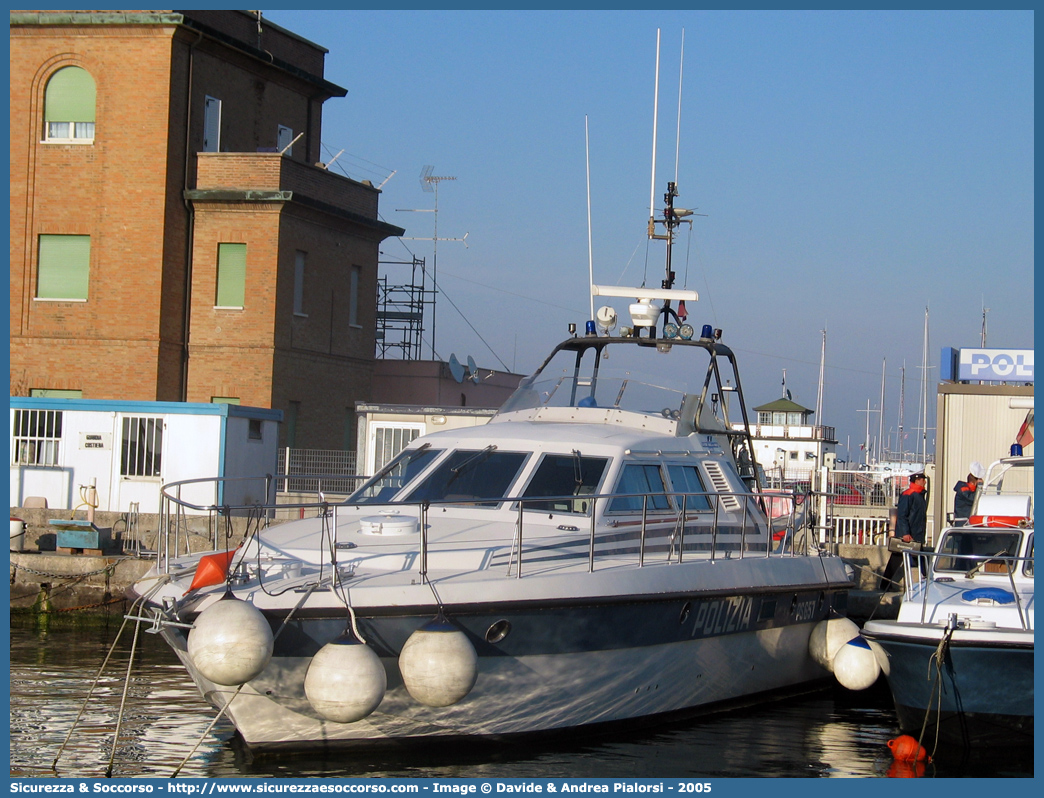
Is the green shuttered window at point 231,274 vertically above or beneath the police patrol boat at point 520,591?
above

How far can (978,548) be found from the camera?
10.6 metres

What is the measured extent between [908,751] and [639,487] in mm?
2763

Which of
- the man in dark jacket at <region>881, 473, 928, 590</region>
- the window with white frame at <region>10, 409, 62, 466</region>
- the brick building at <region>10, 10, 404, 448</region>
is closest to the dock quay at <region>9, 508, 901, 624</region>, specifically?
the man in dark jacket at <region>881, 473, 928, 590</region>

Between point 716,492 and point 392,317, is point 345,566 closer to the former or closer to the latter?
point 716,492

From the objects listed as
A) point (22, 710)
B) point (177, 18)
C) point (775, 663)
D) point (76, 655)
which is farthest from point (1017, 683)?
point (177, 18)

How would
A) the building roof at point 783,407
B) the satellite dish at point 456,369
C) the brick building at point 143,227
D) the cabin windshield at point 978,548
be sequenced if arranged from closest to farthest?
the cabin windshield at point 978,548 < the brick building at point 143,227 < the satellite dish at point 456,369 < the building roof at point 783,407

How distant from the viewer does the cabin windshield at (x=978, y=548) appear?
34.0 ft

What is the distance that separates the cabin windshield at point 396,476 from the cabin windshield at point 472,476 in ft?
0.68

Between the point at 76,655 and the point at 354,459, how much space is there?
33.4ft

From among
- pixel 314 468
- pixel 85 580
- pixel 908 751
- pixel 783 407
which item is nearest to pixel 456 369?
pixel 314 468

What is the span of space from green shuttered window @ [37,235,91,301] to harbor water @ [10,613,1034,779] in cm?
1347

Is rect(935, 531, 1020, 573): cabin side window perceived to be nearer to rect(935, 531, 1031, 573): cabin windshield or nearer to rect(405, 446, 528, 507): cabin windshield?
rect(935, 531, 1031, 573): cabin windshield

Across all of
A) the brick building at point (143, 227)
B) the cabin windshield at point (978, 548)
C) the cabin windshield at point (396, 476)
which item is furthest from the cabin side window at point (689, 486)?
the brick building at point (143, 227)

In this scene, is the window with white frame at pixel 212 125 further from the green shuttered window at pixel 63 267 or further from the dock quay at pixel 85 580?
the dock quay at pixel 85 580
